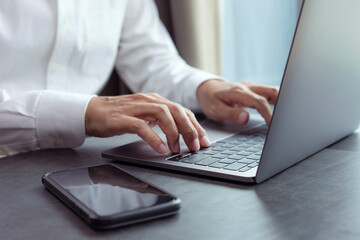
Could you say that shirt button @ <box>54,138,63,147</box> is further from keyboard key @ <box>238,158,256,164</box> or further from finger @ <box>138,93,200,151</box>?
keyboard key @ <box>238,158,256,164</box>

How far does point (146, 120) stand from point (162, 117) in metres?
0.06

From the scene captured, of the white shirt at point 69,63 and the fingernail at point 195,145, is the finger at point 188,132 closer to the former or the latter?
the fingernail at point 195,145

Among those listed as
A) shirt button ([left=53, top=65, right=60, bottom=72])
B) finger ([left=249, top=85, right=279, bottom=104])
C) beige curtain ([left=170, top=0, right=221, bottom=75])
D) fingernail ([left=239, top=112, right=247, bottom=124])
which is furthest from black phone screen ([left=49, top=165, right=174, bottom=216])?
beige curtain ([left=170, top=0, right=221, bottom=75])

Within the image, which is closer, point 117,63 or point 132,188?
point 132,188

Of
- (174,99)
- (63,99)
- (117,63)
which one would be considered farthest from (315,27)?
(117,63)

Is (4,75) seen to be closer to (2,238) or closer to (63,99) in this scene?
(63,99)

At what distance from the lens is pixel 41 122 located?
2.69ft

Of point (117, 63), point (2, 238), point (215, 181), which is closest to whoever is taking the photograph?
point (2, 238)

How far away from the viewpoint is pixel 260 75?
1.68 m

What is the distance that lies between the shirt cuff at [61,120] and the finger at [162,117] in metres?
0.12

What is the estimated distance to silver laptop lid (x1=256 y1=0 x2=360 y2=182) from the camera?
1.63 ft

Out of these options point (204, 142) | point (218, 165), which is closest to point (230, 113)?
point (204, 142)

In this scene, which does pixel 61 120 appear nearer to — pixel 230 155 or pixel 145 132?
pixel 145 132

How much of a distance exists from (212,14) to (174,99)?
0.54 metres
